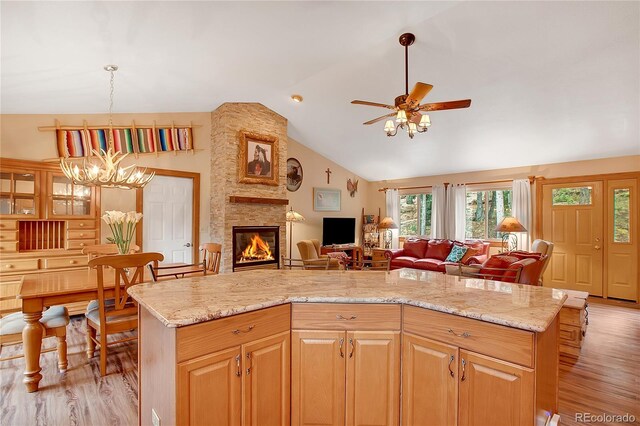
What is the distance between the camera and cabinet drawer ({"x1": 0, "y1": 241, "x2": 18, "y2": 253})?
12.6 feet

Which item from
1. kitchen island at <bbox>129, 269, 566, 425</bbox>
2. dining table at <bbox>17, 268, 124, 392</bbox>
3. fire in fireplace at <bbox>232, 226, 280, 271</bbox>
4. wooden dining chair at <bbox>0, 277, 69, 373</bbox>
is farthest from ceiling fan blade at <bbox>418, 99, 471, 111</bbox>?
wooden dining chair at <bbox>0, 277, 69, 373</bbox>

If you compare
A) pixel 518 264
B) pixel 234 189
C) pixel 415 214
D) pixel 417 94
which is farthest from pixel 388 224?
pixel 417 94

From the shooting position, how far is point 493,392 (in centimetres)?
A: 149

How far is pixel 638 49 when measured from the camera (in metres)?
3.35

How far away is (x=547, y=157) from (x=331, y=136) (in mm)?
3869

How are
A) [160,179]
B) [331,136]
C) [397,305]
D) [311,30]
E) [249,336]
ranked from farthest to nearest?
[331,136] → [160,179] → [311,30] → [397,305] → [249,336]

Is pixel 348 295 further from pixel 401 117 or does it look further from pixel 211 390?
pixel 401 117

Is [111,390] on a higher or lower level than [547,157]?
lower

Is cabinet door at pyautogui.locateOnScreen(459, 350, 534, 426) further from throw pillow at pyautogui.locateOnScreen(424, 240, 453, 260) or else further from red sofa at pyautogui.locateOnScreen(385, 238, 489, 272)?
throw pillow at pyautogui.locateOnScreen(424, 240, 453, 260)

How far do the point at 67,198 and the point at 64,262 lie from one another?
2.70 feet

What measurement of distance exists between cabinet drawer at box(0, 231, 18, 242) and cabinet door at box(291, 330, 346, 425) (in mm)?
4090

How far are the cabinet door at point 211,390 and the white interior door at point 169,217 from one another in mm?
4098

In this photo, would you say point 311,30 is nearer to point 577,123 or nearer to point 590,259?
point 577,123

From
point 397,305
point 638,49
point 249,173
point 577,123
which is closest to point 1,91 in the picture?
point 249,173
